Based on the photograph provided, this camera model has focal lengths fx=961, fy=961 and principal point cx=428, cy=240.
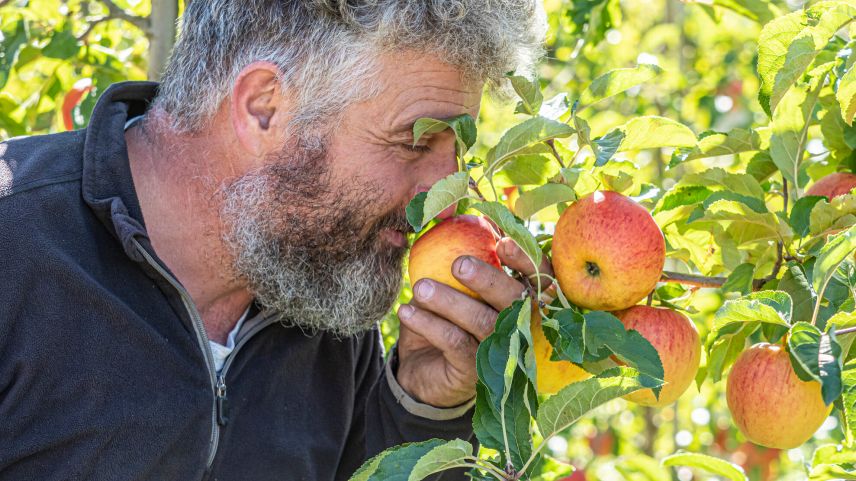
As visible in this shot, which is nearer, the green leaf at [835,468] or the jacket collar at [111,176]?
the green leaf at [835,468]

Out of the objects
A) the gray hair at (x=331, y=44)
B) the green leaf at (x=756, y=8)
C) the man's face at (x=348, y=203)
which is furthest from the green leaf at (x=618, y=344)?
the green leaf at (x=756, y=8)

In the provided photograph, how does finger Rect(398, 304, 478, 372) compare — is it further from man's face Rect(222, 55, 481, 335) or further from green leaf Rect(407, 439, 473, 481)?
green leaf Rect(407, 439, 473, 481)

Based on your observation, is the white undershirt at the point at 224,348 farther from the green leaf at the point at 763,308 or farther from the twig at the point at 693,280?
the green leaf at the point at 763,308

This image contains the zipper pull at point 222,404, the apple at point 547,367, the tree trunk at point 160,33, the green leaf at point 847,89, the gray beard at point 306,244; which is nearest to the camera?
the green leaf at point 847,89

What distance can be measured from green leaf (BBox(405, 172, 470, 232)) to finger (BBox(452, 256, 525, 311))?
13 cm

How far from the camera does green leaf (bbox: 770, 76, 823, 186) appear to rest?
1.54 meters

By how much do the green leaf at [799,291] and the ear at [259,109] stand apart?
0.98 metres

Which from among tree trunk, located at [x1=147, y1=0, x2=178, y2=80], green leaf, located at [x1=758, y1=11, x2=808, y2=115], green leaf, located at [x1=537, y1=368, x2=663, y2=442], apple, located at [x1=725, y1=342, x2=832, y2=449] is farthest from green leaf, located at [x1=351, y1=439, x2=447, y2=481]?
tree trunk, located at [x1=147, y1=0, x2=178, y2=80]

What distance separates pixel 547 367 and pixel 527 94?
1.46 feet

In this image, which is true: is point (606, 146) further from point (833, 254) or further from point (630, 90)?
point (630, 90)

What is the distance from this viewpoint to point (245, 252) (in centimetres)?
189

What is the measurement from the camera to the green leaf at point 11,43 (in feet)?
7.94

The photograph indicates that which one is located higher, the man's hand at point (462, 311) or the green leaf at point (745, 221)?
the green leaf at point (745, 221)

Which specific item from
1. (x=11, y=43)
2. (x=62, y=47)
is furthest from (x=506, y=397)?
(x=11, y=43)
